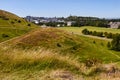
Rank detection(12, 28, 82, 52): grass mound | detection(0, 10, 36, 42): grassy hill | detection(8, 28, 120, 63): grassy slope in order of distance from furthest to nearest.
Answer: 1. detection(0, 10, 36, 42): grassy hill
2. detection(8, 28, 120, 63): grassy slope
3. detection(12, 28, 82, 52): grass mound

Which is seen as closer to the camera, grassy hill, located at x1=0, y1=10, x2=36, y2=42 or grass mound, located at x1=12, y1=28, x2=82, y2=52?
grass mound, located at x1=12, y1=28, x2=82, y2=52

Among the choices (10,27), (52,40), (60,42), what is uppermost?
(52,40)

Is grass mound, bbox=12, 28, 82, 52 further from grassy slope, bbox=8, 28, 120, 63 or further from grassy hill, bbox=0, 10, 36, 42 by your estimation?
grassy hill, bbox=0, 10, 36, 42

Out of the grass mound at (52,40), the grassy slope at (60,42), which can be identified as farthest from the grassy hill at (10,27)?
the grassy slope at (60,42)

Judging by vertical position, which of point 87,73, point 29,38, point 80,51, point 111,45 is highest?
point 87,73

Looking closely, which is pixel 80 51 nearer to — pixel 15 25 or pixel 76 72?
pixel 15 25

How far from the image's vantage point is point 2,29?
74250mm

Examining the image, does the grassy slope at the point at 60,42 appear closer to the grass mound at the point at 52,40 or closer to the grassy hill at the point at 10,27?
the grass mound at the point at 52,40

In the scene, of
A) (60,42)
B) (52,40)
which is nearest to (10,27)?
(52,40)

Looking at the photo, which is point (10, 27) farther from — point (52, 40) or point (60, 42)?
point (60, 42)

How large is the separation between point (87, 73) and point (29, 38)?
37284mm

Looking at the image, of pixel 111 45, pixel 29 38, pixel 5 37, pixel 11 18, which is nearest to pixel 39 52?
pixel 29 38

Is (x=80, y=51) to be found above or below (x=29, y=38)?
below

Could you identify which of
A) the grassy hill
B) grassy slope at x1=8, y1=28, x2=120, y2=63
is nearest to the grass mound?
grassy slope at x1=8, y1=28, x2=120, y2=63
